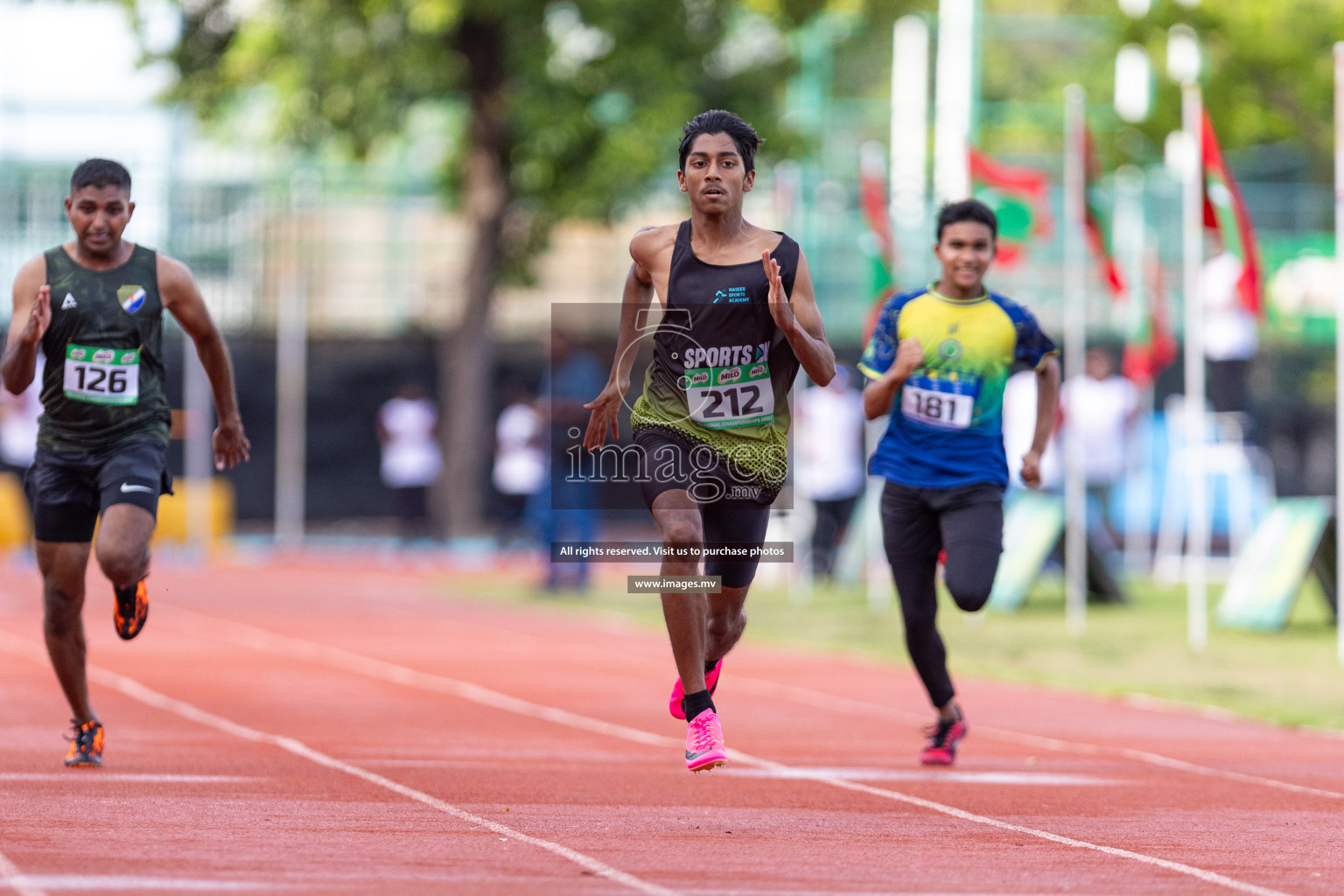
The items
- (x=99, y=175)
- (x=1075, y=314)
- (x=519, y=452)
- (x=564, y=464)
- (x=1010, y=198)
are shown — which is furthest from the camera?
(x=519, y=452)

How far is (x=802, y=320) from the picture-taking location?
24.1 ft

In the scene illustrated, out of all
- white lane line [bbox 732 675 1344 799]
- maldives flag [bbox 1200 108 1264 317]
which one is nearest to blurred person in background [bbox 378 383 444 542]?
maldives flag [bbox 1200 108 1264 317]

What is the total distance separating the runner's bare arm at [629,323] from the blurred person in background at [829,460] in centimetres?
1270

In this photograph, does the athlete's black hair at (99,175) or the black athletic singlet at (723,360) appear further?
the athlete's black hair at (99,175)

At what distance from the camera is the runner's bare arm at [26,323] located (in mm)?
7789

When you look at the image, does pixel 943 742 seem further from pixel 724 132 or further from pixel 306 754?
pixel 724 132

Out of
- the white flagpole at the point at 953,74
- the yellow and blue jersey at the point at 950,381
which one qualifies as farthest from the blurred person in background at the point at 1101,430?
the yellow and blue jersey at the point at 950,381

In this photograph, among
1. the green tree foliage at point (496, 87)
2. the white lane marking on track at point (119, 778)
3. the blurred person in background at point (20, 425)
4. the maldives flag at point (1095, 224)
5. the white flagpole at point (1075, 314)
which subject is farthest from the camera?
the green tree foliage at point (496, 87)

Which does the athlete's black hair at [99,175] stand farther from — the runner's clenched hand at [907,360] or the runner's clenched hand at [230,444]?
the runner's clenched hand at [907,360]

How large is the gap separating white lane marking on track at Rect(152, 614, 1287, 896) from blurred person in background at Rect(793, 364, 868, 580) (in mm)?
6348

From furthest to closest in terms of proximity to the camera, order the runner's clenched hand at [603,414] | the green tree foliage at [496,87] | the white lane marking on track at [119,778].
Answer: the green tree foliage at [496,87] < the white lane marking on track at [119,778] < the runner's clenched hand at [603,414]

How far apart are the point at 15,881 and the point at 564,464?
14.3 meters

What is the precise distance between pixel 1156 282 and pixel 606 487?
8.88m

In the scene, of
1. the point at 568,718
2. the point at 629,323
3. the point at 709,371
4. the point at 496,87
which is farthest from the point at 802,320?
the point at 496,87
